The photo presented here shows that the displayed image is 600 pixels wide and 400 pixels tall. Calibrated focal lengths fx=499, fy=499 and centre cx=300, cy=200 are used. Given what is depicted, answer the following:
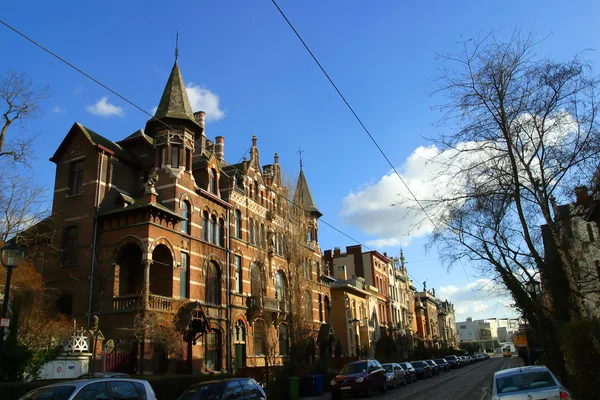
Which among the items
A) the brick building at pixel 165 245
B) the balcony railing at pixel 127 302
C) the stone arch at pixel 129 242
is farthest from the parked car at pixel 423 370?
the stone arch at pixel 129 242

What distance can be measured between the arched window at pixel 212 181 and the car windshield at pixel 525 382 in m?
24.0

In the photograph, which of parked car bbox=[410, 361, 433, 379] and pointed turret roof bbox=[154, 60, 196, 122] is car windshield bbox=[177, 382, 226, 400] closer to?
pointed turret roof bbox=[154, 60, 196, 122]

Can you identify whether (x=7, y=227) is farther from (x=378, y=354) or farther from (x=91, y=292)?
(x=378, y=354)

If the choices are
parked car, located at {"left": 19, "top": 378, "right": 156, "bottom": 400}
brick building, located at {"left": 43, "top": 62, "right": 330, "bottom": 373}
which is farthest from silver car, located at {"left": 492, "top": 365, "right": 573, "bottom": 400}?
brick building, located at {"left": 43, "top": 62, "right": 330, "bottom": 373}

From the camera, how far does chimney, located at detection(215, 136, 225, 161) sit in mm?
38906

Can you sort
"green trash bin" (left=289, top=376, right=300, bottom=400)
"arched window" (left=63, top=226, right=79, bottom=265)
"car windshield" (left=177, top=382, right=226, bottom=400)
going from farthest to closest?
"arched window" (left=63, top=226, right=79, bottom=265) < "green trash bin" (left=289, top=376, right=300, bottom=400) < "car windshield" (left=177, top=382, right=226, bottom=400)

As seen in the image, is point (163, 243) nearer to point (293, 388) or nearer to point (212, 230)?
point (212, 230)

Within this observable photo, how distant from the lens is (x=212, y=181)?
3309 cm

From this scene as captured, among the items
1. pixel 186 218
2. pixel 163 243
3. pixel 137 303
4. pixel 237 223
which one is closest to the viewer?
pixel 137 303

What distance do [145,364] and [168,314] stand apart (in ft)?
8.77

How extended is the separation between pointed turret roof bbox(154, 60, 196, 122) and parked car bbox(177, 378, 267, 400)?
20.9 metres

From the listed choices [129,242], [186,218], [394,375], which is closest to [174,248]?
[186,218]

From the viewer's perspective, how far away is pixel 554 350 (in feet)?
81.9

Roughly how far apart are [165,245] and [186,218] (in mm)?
2454
